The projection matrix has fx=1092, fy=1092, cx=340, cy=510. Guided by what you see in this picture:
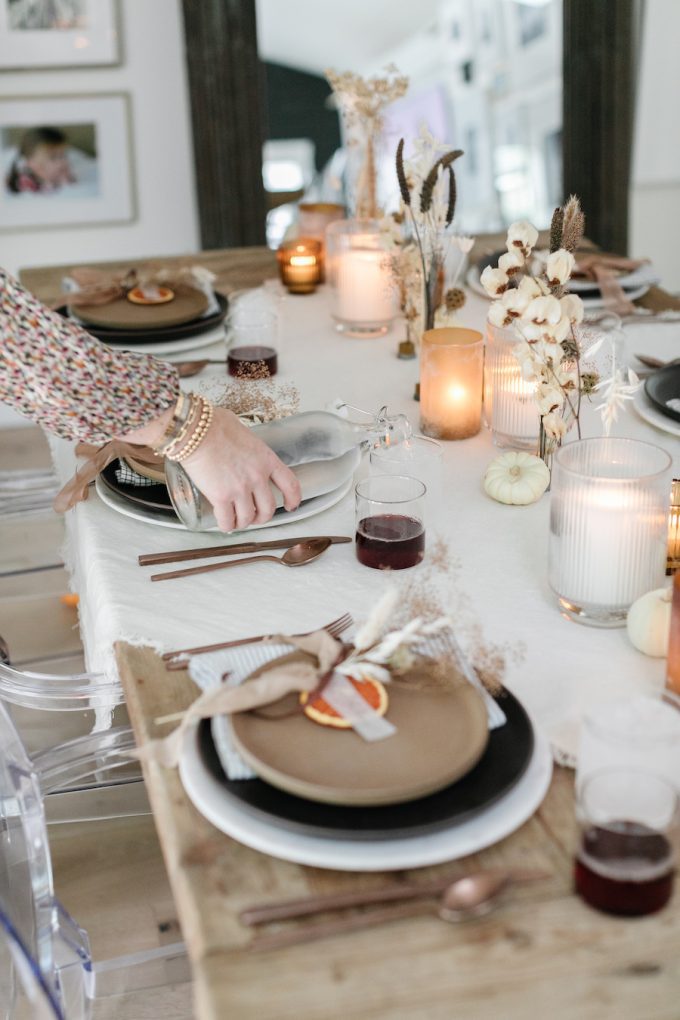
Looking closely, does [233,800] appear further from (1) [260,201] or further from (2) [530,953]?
(1) [260,201]

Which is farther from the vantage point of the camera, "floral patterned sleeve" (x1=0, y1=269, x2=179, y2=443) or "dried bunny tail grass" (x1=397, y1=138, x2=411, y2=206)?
"dried bunny tail grass" (x1=397, y1=138, x2=411, y2=206)

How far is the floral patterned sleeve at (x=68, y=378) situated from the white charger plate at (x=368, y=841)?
1.59 ft

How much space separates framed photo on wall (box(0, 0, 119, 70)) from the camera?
377 centimetres

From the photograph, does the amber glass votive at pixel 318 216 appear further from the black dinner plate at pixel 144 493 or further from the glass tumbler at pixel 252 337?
the black dinner plate at pixel 144 493

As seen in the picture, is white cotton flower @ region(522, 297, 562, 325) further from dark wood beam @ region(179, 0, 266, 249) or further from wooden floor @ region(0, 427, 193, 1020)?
dark wood beam @ region(179, 0, 266, 249)

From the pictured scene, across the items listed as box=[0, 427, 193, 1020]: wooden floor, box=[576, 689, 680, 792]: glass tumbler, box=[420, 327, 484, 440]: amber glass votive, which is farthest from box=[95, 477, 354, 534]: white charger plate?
box=[576, 689, 680, 792]: glass tumbler

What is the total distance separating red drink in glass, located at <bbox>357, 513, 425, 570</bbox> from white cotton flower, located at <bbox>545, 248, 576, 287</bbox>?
0.31 meters

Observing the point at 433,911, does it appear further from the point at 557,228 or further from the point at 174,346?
the point at 174,346

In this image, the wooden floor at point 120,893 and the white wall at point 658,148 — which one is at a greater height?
the white wall at point 658,148

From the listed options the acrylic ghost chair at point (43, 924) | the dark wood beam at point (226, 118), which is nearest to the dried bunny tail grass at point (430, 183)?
the acrylic ghost chair at point (43, 924)

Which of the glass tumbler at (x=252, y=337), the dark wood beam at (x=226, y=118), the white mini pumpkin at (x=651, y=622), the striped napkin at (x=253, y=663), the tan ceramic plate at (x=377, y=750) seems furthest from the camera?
the dark wood beam at (x=226, y=118)

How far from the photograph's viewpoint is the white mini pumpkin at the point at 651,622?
998mm

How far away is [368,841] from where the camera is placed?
753 mm

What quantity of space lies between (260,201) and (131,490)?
9.60 feet
